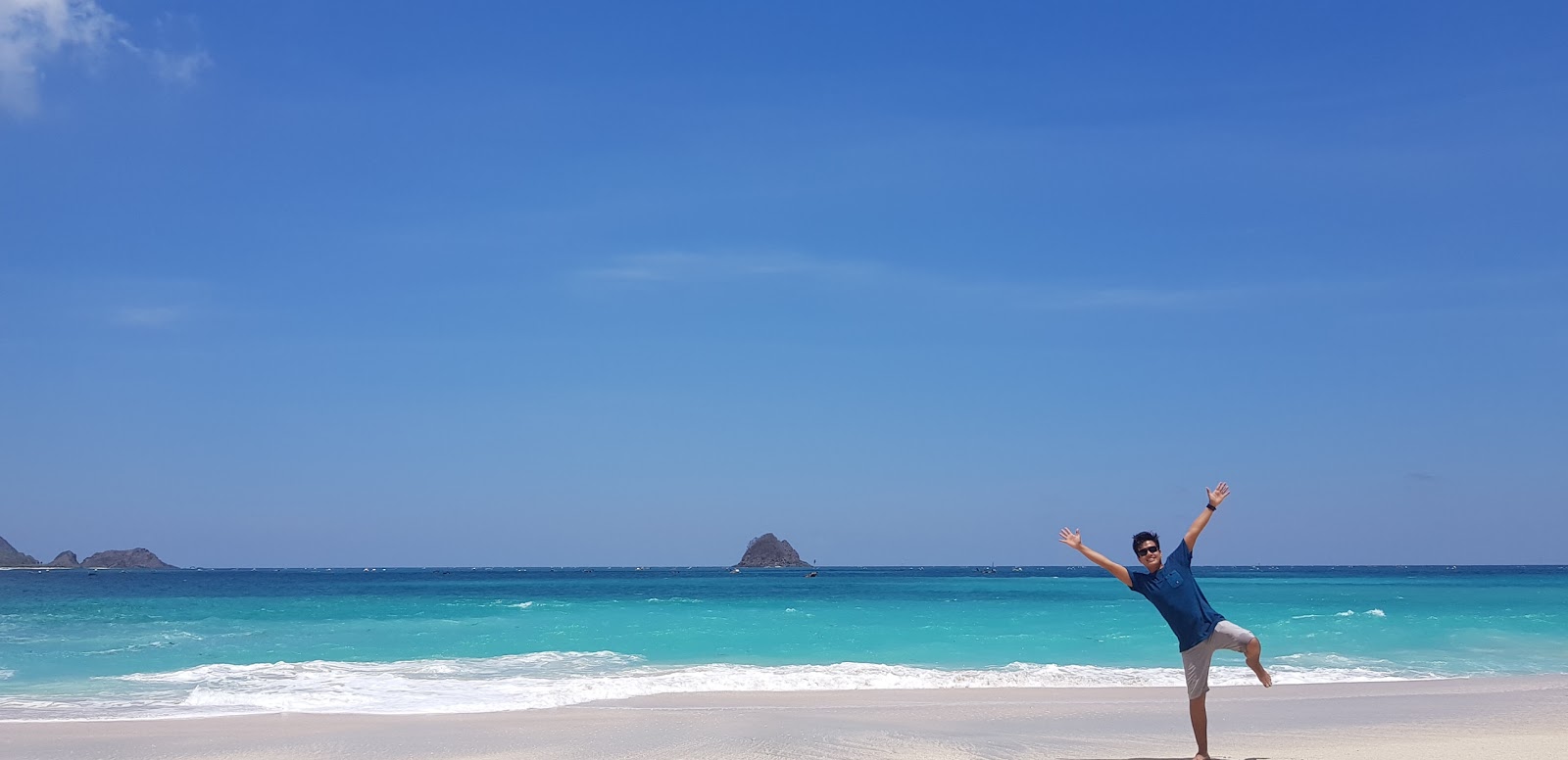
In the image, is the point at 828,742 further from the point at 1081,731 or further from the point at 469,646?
the point at 469,646

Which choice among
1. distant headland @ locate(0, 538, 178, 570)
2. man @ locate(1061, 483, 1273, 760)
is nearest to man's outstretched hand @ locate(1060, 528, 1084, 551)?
man @ locate(1061, 483, 1273, 760)

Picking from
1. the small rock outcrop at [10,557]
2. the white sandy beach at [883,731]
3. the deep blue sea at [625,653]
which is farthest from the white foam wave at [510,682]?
the small rock outcrop at [10,557]

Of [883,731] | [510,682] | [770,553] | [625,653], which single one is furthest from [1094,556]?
[770,553]

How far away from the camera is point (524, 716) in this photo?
1163 centimetres

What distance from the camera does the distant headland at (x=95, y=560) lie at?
16412cm

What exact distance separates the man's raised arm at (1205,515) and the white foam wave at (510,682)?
7.82 meters

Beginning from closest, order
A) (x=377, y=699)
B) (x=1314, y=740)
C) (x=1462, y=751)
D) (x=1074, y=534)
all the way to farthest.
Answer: (x=1074, y=534)
(x=1462, y=751)
(x=1314, y=740)
(x=377, y=699)

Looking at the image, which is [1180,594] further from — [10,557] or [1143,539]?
[10,557]

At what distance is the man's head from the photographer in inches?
289

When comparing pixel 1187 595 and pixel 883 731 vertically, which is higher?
pixel 1187 595

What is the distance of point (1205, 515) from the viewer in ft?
24.1

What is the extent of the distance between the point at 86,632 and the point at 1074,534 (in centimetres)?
2481

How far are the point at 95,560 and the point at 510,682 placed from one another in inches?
7533

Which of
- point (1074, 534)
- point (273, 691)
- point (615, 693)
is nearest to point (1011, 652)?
point (615, 693)
